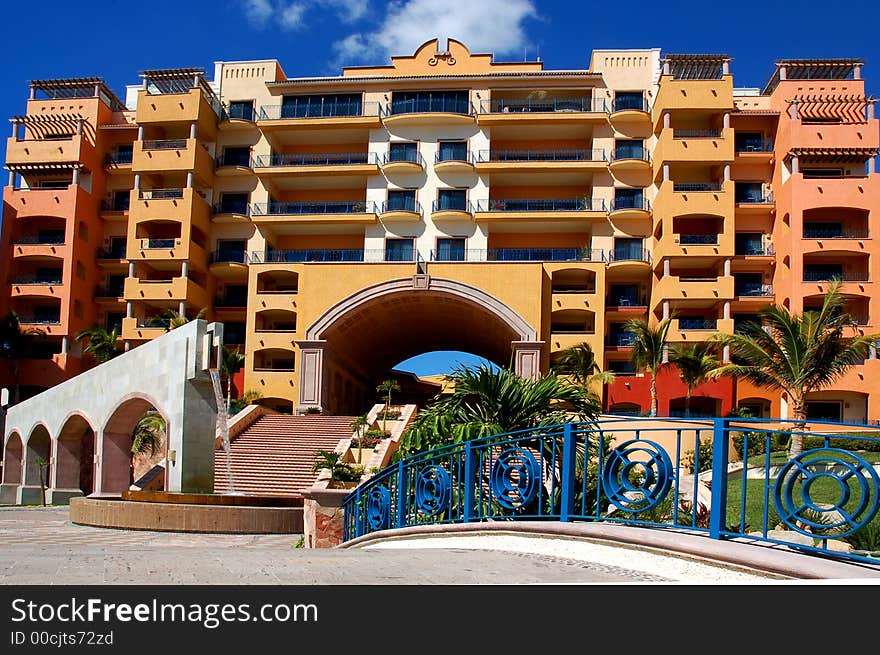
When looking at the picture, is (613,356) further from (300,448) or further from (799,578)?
(799,578)

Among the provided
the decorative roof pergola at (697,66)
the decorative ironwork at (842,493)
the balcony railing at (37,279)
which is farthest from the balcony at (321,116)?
the decorative ironwork at (842,493)

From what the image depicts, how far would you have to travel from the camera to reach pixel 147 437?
109 feet

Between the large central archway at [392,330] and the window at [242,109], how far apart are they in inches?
537

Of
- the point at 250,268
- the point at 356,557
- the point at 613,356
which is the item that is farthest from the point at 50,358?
the point at 356,557

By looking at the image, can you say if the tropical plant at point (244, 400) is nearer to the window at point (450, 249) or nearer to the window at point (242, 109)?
the window at point (450, 249)

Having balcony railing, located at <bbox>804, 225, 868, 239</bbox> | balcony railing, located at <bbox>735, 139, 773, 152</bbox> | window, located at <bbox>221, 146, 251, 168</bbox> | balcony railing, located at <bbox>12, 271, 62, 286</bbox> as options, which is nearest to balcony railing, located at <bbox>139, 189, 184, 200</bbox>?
window, located at <bbox>221, 146, 251, 168</bbox>

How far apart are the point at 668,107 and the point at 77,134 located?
3003cm

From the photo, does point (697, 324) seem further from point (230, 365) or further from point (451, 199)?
point (230, 365)

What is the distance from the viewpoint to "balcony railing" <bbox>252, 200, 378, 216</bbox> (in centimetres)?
4547

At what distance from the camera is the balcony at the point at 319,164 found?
4500cm

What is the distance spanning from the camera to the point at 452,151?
45.6 m

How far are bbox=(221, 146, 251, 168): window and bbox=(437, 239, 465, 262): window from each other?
1131 centimetres

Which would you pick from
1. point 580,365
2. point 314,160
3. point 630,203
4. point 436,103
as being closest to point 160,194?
point 314,160
